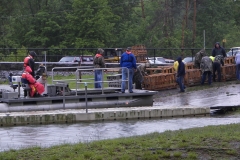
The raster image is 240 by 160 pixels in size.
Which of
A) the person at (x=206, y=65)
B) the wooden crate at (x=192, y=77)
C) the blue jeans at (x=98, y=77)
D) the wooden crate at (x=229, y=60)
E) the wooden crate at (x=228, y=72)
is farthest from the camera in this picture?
the wooden crate at (x=229, y=60)

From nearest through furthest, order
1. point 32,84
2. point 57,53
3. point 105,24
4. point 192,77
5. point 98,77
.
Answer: point 32,84, point 98,77, point 192,77, point 57,53, point 105,24

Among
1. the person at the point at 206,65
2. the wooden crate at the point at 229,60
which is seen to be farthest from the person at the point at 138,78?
the wooden crate at the point at 229,60

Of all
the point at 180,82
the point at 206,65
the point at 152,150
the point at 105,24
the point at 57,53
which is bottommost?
the point at 152,150

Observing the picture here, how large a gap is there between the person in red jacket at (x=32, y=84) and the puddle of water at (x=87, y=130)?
382cm

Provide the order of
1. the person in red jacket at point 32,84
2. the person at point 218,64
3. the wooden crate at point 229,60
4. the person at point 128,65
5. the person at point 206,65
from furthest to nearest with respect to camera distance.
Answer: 1. the wooden crate at point 229,60
2. the person at point 218,64
3. the person at point 206,65
4. the person at point 128,65
5. the person in red jacket at point 32,84

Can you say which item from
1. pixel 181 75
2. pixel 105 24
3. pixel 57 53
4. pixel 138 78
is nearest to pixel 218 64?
pixel 181 75

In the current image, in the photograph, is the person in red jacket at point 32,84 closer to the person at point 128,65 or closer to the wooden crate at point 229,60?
the person at point 128,65

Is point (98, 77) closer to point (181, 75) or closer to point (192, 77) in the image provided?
point (181, 75)

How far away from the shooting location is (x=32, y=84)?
73.3ft

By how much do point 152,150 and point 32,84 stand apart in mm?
11864

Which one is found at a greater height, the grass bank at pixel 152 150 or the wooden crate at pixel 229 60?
the wooden crate at pixel 229 60

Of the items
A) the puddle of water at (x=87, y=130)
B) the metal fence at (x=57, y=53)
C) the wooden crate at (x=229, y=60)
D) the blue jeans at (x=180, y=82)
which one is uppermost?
the metal fence at (x=57, y=53)

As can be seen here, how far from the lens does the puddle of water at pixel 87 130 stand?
601 inches

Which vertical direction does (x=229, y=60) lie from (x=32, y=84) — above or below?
Result: above
